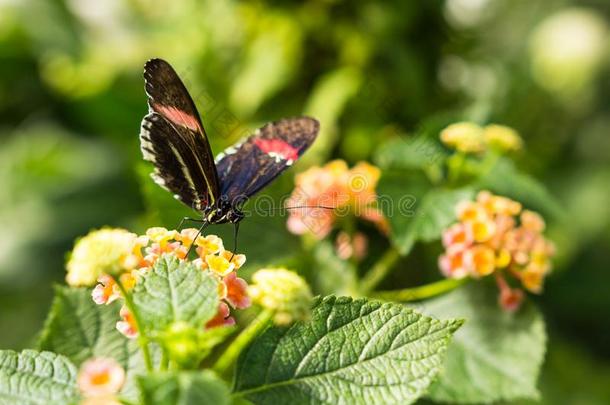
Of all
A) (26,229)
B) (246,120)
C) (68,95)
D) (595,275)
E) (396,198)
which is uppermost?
(68,95)

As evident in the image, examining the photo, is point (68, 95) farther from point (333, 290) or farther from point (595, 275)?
point (595, 275)

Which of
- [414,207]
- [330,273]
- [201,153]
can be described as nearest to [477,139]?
[414,207]

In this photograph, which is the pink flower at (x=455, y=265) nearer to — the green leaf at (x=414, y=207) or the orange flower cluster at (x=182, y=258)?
the green leaf at (x=414, y=207)

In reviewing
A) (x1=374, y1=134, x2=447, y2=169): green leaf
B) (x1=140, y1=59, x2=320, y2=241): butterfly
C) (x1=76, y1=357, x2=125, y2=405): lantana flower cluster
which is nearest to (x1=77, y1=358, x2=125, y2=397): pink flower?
(x1=76, y1=357, x2=125, y2=405): lantana flower cluster

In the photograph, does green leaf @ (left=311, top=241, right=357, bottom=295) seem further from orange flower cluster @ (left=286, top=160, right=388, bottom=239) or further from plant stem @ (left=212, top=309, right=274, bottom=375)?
plant stem @ (left=212, top=309, right=274, bottom=375)

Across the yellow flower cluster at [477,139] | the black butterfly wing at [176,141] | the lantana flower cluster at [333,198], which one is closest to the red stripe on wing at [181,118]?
the black butterfly wing at [176,141]

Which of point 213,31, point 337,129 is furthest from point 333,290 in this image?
point 213,31
